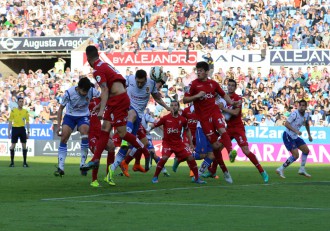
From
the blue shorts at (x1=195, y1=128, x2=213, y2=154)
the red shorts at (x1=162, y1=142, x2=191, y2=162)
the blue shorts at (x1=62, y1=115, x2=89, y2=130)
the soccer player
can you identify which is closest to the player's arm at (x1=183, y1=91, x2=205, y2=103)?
the red shorts at (x1=162, y1=142, x2=191, y2=162)

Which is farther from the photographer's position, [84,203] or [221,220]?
[84,203]

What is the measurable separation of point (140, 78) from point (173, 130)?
4.55ft

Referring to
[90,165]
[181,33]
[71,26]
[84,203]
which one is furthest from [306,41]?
[84,203]

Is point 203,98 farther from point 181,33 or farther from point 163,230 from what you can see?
point 181,33

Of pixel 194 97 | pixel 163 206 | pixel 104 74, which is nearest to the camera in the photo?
pixel 163 206

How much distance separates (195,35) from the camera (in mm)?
42344

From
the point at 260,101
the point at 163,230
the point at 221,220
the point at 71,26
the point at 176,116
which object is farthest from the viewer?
the point at 71,26

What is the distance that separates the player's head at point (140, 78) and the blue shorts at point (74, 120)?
2176 millimetres

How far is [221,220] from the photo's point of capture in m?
10.8

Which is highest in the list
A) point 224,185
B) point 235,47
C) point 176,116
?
point 235,47

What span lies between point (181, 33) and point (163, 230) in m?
33.5

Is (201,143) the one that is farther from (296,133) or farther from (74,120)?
(74,120)

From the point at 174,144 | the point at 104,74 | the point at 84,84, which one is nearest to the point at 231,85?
the point at 174,144

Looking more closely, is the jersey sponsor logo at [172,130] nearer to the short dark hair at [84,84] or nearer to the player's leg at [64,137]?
the short dark hair at [84,84]
